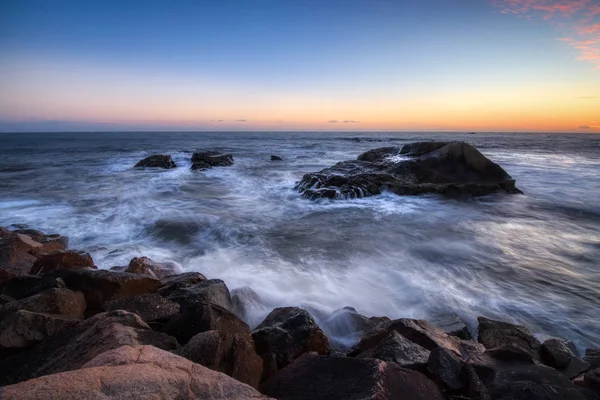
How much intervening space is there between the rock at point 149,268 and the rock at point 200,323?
2.00 m

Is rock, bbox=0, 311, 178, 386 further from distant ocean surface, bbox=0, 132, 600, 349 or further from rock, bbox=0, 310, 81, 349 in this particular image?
distant ocean surface, bbox=0, 132, 600, 349

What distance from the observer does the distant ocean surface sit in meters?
5.51

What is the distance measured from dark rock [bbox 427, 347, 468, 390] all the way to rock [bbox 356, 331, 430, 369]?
0.10m

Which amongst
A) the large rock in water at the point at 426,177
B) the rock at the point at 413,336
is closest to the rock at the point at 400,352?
the rock at the point at 413,336

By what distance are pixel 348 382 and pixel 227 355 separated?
957 mm

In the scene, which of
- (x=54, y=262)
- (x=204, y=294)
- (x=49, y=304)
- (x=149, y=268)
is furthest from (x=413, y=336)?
(x=54, y=262)

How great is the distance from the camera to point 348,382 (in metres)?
2.42

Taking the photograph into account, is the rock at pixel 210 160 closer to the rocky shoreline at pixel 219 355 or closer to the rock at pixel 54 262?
the rock at pixel 54 262

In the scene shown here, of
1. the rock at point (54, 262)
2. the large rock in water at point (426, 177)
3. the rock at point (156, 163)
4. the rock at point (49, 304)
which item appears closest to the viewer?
the rock at point (49, 304)

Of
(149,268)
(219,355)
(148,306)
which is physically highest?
(219,355)

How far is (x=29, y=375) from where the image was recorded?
261cm

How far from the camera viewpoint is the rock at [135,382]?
1627mm

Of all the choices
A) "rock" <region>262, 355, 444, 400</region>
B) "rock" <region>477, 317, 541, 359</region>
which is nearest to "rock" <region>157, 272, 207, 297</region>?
"rock" <region>262, 355, 444, 400</region>

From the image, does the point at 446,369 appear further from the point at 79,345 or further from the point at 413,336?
the point at 79,345
